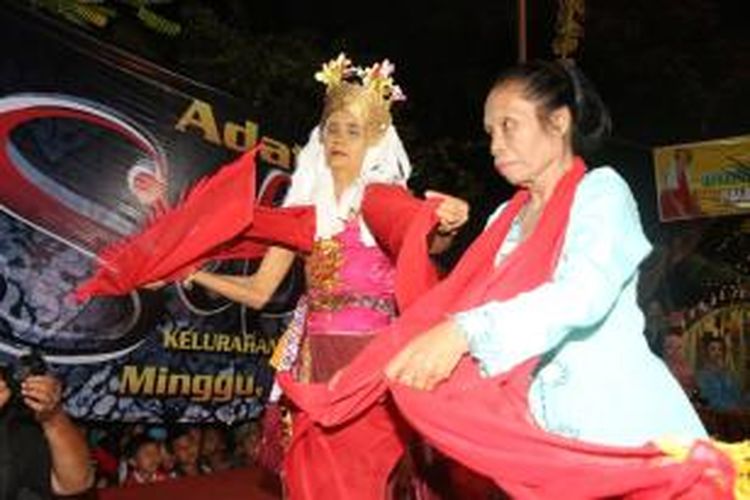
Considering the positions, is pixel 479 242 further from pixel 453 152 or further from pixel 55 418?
pixel 453 152

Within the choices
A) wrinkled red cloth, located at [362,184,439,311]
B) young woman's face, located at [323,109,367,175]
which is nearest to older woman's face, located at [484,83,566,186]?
wrinkled red cloth, located at [362,184,439,311]

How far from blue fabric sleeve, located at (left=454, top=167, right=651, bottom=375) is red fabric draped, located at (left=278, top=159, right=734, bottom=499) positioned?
88mm

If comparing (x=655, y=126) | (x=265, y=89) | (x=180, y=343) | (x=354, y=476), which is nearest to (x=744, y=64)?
(x=655, y=126)

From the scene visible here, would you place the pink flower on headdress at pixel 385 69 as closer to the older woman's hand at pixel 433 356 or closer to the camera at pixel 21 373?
the camera at pixel 21 373

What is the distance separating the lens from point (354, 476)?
3.09 m

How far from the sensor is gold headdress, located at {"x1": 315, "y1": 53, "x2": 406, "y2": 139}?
150 inches

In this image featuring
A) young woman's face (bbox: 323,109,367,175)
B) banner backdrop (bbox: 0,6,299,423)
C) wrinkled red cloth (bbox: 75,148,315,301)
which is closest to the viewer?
wrinkled red cloth (bbox: 75,148,315,301)

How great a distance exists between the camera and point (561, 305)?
1.99 m

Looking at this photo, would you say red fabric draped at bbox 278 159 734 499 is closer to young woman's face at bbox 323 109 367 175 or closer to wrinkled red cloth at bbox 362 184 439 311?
wrinkled red cloth at bbox 362 184 439 311

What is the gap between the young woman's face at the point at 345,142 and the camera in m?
3.73

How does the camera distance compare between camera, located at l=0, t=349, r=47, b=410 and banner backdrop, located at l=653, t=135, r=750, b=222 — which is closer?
camera, located at l=0, t=349, r=47, b=410

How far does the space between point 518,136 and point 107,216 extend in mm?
3904

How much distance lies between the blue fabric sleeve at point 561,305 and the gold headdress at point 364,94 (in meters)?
1.80

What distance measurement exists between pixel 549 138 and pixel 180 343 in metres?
4.36
